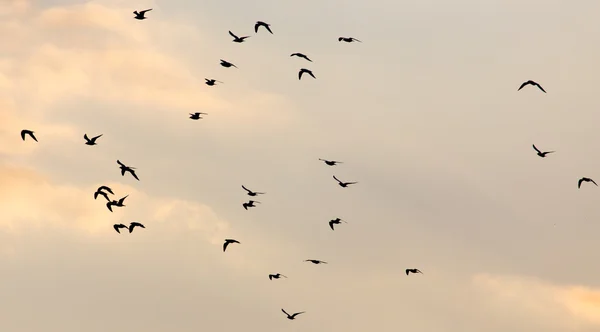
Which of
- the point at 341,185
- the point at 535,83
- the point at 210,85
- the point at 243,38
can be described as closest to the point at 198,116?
the point at 210,85

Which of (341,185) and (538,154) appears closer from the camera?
(538,154)

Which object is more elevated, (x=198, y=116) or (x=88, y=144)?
(x=198, y=116)

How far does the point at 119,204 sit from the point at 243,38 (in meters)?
24.7

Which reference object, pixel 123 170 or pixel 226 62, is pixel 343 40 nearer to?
pixel 226 62

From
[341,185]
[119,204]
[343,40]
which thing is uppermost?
[343,40]

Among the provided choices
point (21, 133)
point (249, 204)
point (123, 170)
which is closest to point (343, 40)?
point (249, 204)

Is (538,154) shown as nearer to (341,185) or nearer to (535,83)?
(535,83)

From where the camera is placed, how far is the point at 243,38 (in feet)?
338

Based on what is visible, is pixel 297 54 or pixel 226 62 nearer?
pixel 297 54

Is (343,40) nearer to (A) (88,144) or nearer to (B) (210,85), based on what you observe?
(B) (210,85)

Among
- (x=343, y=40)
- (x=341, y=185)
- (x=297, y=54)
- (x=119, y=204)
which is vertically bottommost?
(x=119, y=204)

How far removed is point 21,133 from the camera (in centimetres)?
10181

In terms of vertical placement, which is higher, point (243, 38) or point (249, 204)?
point (243, 38)

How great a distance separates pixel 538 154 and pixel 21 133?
61160 mm
